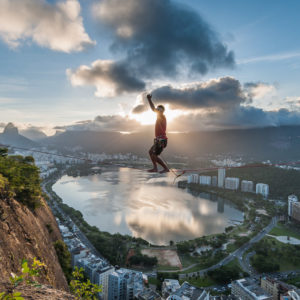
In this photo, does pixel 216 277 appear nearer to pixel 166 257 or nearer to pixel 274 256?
pixel 166 257

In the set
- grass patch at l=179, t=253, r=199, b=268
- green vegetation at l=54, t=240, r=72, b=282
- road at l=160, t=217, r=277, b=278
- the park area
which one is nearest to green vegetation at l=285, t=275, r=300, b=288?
road at l=160, t=217, r=277, b=278

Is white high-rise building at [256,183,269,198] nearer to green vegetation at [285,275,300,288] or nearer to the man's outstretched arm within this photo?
green vegetation at [285,275,300,288]

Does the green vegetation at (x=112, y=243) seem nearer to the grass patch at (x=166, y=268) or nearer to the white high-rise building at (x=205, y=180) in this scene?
the grass patch at (x=166, y=268)

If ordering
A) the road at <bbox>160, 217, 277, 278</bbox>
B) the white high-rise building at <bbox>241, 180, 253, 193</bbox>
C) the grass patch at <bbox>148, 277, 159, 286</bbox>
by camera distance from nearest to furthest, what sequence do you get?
the grass patch at <bbox>148, 277, 159, 286</bbox>
the road at <bbox>160, 217, 277, 278</bbox>
the white high-rise building at <bbox>241, 180, 253, 193</bbox>

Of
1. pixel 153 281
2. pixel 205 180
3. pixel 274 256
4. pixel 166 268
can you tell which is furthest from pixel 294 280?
pixel 205 180

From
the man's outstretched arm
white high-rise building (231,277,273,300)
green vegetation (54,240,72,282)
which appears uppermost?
the man's outstretched arm

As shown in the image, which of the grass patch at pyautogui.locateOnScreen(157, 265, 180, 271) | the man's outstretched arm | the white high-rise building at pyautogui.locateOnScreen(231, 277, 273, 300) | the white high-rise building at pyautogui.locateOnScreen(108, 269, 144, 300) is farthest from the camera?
the grass patch at pyautogui.locateOnScreen(157, 265, 180, 271)
